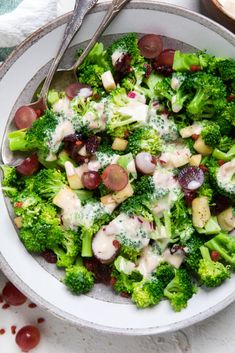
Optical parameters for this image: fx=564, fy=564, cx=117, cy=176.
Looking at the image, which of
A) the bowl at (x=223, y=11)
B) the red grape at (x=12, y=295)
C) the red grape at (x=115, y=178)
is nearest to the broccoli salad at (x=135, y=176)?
the red grape at (x=115, y=178)

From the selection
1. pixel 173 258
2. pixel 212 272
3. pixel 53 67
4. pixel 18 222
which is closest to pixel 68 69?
pixel 53 67

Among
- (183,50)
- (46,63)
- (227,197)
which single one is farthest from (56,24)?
(227,197)

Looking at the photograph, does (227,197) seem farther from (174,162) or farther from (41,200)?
(41,200)

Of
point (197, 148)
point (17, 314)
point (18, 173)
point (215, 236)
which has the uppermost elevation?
point (197, 148)

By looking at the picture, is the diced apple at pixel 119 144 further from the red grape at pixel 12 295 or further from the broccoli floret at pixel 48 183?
the red grape at pixel 12 295

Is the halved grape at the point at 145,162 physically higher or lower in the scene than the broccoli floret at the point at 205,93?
lower
